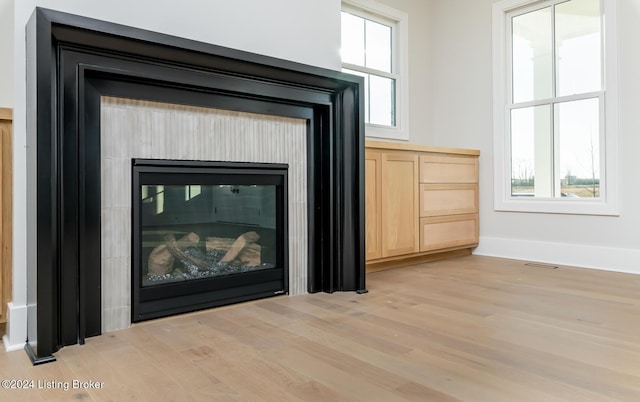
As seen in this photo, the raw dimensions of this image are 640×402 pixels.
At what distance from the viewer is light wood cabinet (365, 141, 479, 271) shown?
3061 mm

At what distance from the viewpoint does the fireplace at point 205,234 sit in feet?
6.61

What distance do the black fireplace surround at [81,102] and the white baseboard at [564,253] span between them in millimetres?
2323

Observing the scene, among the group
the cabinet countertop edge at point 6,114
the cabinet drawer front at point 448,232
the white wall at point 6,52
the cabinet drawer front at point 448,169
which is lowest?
the cabinet drawer front at point 448,232

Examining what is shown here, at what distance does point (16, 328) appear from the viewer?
1.70 m

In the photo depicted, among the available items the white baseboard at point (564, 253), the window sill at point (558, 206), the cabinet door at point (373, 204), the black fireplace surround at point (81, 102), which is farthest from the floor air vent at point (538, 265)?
the black fireplace surround at point (81, 102)

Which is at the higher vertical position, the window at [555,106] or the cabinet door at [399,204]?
the window at [555,106]

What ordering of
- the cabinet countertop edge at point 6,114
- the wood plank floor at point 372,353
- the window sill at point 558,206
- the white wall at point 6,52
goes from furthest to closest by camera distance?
1. the window sill at point 558,206
2. the white wall at point 6,52
3. the cabinet countertop edge at point 6,114
4. the wood plank floor at point 372,353

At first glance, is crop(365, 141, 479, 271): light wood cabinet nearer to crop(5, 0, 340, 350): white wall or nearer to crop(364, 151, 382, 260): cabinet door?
crop(364, 151, 382, 260): cabinet door

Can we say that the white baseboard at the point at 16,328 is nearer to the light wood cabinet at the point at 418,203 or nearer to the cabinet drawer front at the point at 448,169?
the light wood cabinet at the point at 418,203

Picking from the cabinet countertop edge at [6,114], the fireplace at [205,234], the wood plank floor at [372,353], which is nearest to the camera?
the wood plank floor at [372,353]

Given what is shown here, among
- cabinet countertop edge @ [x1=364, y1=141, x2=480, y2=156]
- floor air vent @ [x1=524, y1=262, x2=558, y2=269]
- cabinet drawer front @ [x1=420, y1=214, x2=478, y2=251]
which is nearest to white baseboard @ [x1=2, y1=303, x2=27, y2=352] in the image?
cabinet countertop edge @ [x1=364, y1=141, x2=480, y2=156]

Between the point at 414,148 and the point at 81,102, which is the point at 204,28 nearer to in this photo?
the point at 81,102

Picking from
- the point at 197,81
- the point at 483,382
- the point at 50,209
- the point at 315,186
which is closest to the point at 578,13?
the point at 315,186

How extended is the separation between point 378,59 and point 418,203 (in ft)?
4.67
